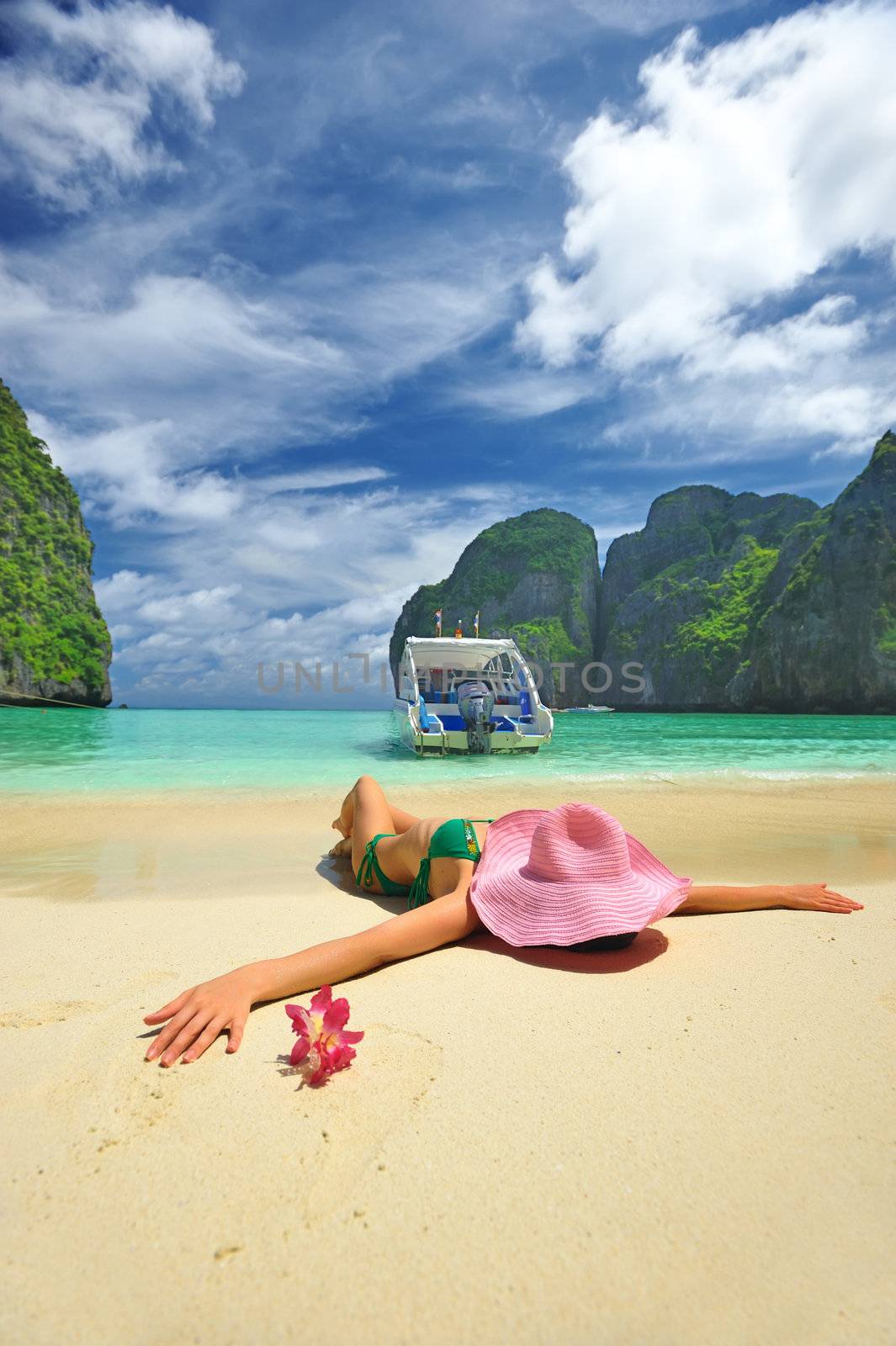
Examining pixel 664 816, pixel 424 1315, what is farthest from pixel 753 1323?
pixel 664 816

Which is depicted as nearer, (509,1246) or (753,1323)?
(753,1323)

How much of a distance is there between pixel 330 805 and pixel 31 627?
53.4 meters

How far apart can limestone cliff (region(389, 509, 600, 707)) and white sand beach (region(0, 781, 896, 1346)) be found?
9535cm

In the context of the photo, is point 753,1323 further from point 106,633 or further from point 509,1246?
point 106,633

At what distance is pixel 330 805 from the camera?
7.77 metres

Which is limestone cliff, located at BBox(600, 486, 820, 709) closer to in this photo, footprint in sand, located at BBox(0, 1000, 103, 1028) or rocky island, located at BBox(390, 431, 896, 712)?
rocky island, located at BBox(390, 431, 896, 712)

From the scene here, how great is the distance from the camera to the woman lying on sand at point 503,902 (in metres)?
1.99

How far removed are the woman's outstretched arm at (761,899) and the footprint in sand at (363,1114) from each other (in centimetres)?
168

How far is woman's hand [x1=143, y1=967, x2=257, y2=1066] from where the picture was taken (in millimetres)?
1776

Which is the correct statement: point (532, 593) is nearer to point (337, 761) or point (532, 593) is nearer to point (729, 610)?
point (729, 610)

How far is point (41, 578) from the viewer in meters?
56.0

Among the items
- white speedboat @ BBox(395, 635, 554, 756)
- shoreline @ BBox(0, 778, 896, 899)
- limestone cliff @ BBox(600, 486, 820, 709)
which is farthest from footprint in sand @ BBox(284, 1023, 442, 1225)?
limestone cliff @ BBox(600, 486, 820, 709)

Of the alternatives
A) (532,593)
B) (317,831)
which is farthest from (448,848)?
(532,593)

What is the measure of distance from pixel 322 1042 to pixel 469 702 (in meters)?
14.7
